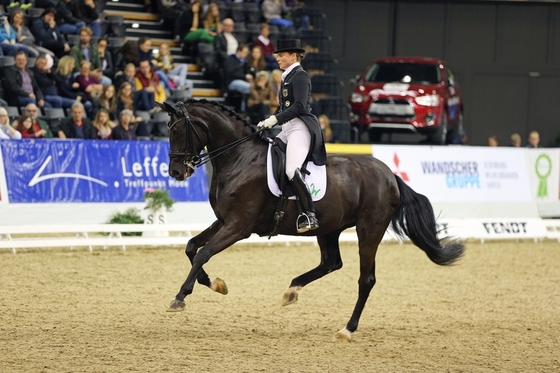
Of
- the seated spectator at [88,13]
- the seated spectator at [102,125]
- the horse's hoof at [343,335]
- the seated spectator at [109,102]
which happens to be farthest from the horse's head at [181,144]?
the seated spectator at [88,13]

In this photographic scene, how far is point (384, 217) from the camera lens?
905 centimetres

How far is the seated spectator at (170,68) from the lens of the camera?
1895 cm

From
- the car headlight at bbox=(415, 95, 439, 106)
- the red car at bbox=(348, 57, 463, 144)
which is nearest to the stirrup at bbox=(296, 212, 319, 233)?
the red car at bbox=(348, 57, 463, 144)

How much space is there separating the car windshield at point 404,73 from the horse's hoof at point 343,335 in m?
14.2

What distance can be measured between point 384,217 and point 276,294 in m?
2.45

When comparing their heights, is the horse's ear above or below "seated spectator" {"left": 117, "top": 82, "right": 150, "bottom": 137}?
above

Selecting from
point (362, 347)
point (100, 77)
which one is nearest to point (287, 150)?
point (362, 347)

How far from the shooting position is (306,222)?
842cm

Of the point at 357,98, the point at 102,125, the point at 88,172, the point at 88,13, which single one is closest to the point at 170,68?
the point at 88,13

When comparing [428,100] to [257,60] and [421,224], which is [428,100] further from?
[421,224]

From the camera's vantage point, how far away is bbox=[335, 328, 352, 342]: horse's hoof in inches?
328

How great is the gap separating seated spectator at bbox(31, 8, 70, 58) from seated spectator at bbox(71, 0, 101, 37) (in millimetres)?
1073

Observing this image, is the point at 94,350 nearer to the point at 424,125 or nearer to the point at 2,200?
the point at 2,200

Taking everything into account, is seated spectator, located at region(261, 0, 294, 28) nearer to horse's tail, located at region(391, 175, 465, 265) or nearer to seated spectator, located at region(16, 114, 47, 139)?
seated spectator, located at region(16, 114, 47, 139)
